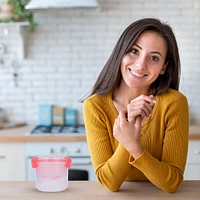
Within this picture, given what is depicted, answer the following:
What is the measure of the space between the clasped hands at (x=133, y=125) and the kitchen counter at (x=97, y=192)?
16 centimetres

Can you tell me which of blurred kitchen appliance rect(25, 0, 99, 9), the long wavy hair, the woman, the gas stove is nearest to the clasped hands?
the woman

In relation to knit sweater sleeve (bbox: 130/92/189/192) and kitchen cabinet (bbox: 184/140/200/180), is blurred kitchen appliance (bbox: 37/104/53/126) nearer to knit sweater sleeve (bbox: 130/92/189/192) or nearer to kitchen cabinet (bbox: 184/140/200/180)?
kitchen cabinet (bbox: 184/140/200/180)

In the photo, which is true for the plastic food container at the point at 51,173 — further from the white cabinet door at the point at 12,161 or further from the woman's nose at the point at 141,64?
the white cabinet door at the point at 12,161

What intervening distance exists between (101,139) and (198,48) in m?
2.40

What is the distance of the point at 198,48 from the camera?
3.99m

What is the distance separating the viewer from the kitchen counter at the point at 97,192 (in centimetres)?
167

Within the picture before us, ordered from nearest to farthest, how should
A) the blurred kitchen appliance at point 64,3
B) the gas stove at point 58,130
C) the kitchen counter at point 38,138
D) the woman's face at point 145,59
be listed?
the woman's face at point 145,59, the blurred kitchen appliance at point 64,3, the kitchen counter at point 38,138, the gas stove at point 58,130

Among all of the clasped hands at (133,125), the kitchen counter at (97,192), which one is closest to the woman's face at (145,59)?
the clasped hands at (133,125)

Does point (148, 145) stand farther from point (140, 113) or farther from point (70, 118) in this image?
point (70, 118)

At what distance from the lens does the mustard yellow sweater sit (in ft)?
5.60

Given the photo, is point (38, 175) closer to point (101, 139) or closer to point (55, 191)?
point (55, 191)

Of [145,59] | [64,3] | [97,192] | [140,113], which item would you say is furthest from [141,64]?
[64,3]

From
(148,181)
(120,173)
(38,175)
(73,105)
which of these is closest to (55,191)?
(38,175)

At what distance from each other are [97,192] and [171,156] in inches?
12.9
